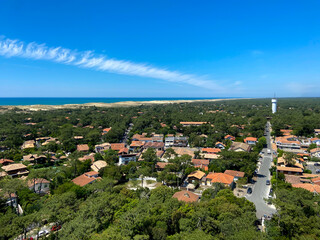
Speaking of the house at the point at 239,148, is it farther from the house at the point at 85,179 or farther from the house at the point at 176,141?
the house at the point at 85,179

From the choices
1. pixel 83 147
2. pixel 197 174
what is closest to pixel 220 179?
pixel 197 174

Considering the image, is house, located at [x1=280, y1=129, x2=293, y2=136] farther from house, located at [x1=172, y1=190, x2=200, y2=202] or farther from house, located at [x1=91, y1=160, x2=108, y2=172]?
house, located at [x1=91, y1=160, x2=108, y2=172]

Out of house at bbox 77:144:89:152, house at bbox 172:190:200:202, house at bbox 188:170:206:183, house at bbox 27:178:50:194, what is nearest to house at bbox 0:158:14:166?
house at bbox 77:144:89:152

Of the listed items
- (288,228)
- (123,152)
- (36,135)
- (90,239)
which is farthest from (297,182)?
(36,135)

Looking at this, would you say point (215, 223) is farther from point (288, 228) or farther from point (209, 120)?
point (209, 120)

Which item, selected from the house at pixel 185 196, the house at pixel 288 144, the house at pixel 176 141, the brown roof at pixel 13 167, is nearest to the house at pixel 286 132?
the house at pixel 288 144
